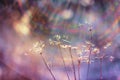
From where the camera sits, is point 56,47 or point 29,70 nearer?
point 56,47

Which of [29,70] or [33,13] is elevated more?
[33,13]

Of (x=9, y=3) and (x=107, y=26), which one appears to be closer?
(x=9, y=3)

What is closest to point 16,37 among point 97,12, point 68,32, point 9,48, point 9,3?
point 9,48

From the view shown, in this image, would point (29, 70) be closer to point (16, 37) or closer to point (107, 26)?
point (16, 37)

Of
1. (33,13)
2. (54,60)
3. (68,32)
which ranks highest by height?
(33,13)

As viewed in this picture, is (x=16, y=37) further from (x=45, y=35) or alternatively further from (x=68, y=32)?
(x=68, y=32)

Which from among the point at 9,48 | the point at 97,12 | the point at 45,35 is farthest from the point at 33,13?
the point at 97,12
